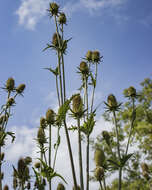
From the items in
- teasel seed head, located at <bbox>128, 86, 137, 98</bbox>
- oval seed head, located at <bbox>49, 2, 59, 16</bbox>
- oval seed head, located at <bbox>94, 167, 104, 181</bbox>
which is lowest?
oval seed head, located at <bbox>94, 167, 104, 181</bbox>

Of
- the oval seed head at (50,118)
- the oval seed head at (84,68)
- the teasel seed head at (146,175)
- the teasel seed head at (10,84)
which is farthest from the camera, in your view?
the teasel seed head at (10,84)

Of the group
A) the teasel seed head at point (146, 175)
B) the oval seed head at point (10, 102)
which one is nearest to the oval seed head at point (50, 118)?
the oval seed head at point (10, 102)

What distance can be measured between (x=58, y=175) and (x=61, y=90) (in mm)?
1630

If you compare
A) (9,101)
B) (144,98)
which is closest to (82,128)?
(9,101)

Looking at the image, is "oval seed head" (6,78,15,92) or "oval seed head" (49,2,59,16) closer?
"oval seed head" (49,2,59,16)

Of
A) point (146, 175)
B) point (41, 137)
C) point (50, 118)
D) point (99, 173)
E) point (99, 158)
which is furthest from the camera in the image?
point (146, 175)

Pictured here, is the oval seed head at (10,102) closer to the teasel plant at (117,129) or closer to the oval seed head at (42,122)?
the oval seed head at (42,122)

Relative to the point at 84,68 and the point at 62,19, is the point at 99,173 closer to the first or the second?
the point at 84,68

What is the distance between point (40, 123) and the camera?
708 centimetres

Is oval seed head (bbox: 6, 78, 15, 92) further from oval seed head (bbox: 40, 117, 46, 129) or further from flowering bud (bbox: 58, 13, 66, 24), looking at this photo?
flowering bud (bbox: 58, 13, 66, 24)

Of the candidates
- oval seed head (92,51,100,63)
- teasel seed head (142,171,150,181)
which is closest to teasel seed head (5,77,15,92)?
oval seed head (92,51,100,63)

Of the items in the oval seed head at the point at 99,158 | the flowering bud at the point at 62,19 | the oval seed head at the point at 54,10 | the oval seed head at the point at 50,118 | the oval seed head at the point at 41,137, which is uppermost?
the oval seed head at the point at 54,10

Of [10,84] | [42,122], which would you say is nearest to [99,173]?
[42,122]

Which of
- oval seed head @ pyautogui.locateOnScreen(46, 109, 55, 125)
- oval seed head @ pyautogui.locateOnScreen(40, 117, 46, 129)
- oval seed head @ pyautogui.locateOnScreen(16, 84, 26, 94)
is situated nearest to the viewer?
oval seed head @ pyautogui.locateOnScreen(46, 109, 55, 125)
